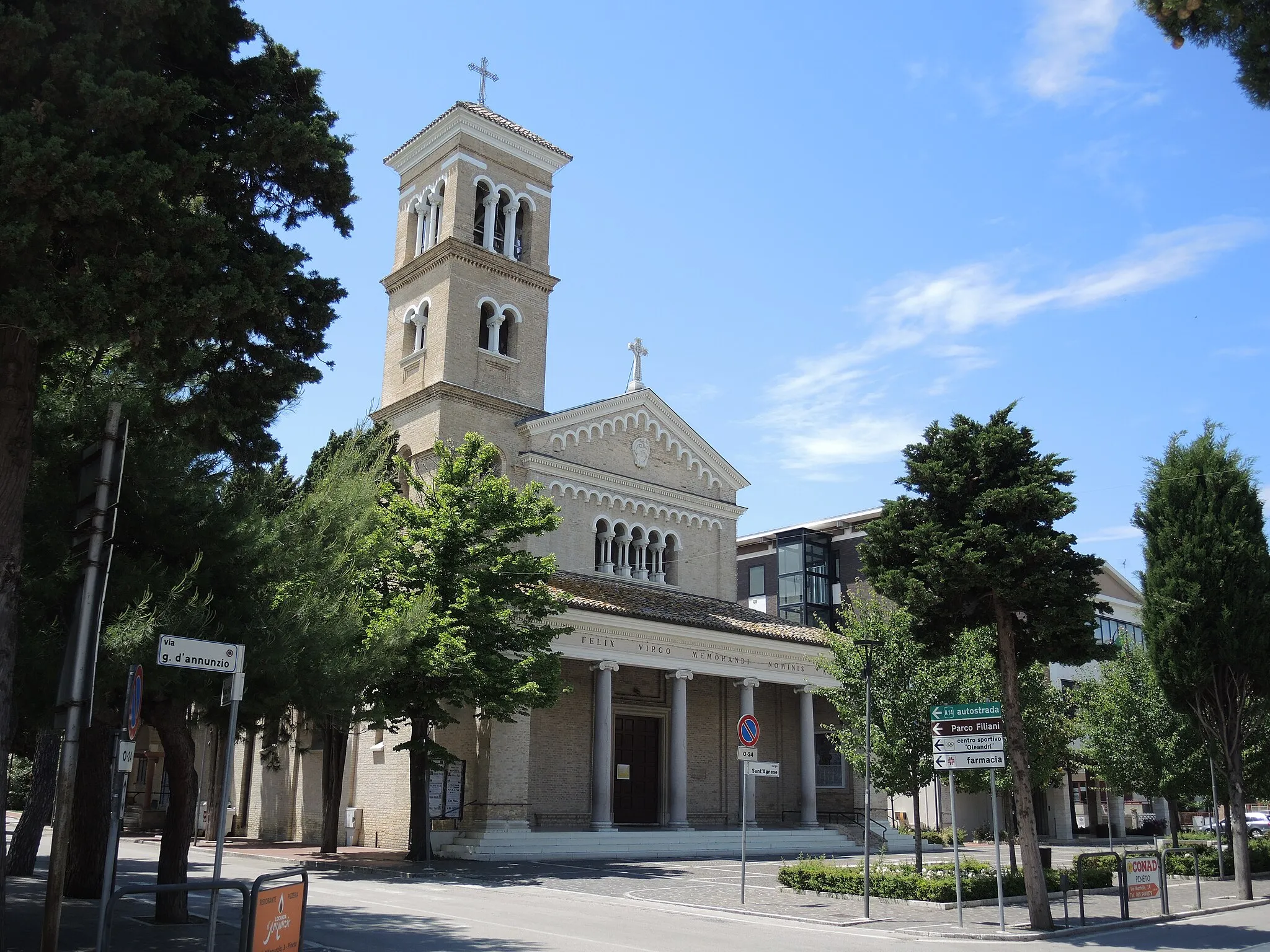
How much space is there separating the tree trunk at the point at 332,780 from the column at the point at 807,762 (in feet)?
47.5

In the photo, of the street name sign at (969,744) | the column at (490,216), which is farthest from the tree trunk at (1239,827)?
the column at (490,216)

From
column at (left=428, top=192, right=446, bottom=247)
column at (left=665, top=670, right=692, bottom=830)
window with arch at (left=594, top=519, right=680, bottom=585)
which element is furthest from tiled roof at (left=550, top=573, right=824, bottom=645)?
column at (left=428, top=192, right=446, bottom=247)

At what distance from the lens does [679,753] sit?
102 feet

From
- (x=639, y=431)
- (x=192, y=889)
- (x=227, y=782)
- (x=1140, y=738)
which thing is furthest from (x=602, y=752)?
(x=192, y=889)

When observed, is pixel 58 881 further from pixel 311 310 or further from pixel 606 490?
pixel 606 490

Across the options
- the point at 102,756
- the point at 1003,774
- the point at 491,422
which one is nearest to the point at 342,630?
the point at 102,756

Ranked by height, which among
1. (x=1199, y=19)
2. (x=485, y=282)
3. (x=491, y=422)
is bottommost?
(x=1199, y=19)

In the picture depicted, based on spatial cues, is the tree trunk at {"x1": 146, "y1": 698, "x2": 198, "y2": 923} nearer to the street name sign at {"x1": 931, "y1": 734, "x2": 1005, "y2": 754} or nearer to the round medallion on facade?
the street name sign at {"x1": 931, "y1": 734, "x2": 1005, "y2": 754}

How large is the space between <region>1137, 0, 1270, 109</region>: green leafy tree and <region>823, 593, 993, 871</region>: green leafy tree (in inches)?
494

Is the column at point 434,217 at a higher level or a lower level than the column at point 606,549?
higher

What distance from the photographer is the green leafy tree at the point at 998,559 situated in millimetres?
15734

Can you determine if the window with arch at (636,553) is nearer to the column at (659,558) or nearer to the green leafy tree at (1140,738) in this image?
the column at (659,558)

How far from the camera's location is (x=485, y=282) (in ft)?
114

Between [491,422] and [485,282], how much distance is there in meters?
4.93
